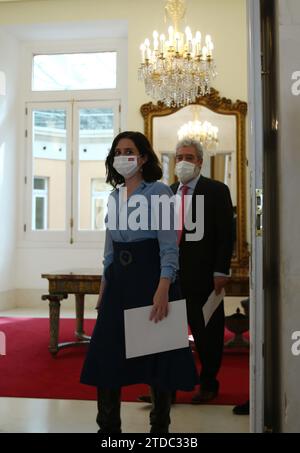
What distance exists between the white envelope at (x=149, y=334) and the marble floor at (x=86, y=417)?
673mm

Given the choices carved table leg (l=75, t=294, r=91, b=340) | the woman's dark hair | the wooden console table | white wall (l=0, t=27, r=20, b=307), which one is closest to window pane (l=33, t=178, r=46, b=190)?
white wall (l=0, t=27, r=20, b=307)

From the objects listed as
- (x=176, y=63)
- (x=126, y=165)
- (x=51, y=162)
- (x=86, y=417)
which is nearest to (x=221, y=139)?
(x=176, y=63)

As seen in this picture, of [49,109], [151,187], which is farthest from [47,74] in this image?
[151,187]

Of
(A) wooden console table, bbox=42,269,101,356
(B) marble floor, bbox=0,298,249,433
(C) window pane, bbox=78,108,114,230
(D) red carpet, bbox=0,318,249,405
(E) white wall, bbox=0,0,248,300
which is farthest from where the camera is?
(C) window pane, bbox=78,108,114,230

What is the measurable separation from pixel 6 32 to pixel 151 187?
20.7 ft

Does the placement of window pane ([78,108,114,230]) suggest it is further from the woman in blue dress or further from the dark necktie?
the woman in blue dress

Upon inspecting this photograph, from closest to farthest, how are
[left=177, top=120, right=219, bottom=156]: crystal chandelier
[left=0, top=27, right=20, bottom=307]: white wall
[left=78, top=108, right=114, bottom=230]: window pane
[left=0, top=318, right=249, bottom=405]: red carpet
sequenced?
[left=0, top=318, right=249, bottom=405]: red carpet
[left=177, top=120, right=219, bottom=156]: crystal chandelier
[left=0, top=27, right=20, bottom=307]: white wall
[left=78, top=108, right=114, bottom=230]: window pane

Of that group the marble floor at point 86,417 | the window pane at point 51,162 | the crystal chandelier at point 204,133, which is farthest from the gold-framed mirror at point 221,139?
the marble floor at point 86,417

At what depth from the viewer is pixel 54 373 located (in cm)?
393

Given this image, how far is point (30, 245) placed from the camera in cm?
783

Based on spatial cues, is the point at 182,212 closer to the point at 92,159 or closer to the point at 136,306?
the point at 136,306

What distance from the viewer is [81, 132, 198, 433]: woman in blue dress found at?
7.13 feet

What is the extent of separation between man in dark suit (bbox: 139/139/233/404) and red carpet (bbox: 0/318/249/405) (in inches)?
10.6

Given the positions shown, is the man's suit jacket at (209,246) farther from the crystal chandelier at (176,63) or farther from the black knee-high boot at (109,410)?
the crystal chandelier at (176,63)
